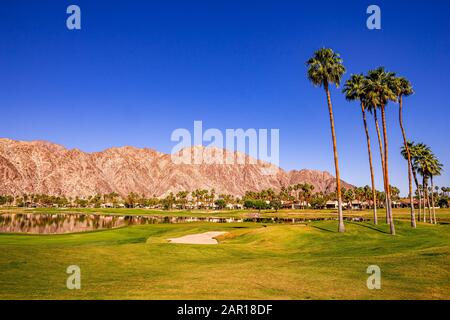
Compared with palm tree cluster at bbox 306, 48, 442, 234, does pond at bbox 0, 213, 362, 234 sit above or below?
below

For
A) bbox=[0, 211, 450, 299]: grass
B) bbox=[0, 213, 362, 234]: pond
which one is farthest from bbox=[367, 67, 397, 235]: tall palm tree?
bbox=[0, 213, 362, 234]: pond

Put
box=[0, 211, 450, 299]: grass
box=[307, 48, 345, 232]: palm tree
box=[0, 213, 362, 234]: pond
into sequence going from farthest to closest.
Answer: box=[0, 213, 362, 234]: pond
box=[307, 48, 345, 232]: palm tree
box=[0, 211, 450, 299]: grass

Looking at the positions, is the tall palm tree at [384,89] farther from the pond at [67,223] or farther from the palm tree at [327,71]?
the pond at [67,223]

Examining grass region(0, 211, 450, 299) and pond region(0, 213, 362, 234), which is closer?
grass region(0, 211, 450, 299)

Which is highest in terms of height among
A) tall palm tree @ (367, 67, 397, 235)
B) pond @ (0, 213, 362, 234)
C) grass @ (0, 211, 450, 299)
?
tall palm tree @ (367, 67, 397, 235)

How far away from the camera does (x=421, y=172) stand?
→ 7181 cm

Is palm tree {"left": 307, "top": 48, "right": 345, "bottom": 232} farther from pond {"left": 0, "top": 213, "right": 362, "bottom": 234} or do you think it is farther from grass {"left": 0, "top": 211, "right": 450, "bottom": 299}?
pond {"left": 0, "top": 213, "right": 362, "bottom": 234}

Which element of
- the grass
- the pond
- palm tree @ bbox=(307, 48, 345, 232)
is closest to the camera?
the grass

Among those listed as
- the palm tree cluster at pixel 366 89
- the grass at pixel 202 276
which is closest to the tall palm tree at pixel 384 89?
the palm tree cluster at pixel 366 89

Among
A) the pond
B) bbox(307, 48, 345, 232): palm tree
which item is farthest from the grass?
the pond

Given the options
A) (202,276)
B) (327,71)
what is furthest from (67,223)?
(202,276)

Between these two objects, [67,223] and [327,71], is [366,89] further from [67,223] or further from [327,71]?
[67,223]
